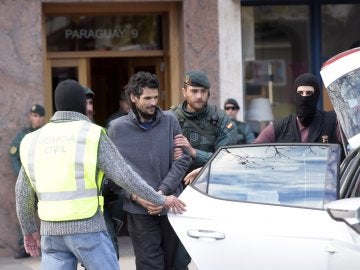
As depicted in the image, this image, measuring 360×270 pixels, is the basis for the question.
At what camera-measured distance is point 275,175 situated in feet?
16.2

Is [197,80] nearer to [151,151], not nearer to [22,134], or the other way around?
[151,151]

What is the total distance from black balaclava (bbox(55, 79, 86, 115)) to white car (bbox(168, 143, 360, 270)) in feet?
2.73

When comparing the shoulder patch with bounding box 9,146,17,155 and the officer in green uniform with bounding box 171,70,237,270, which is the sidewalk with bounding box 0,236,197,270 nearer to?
the shoulder patch with bounding box 9,146,17,155

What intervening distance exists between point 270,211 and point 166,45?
21.3 ft

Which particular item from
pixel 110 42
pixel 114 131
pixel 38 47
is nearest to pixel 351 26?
pixel 110 42

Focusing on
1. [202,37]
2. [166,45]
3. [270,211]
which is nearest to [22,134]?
[166,45]

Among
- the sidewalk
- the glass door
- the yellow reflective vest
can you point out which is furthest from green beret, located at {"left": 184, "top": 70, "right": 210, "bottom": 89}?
the glass door

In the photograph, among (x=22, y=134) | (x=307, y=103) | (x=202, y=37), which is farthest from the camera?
(x=202, y=37)

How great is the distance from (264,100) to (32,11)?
3132 millimetres

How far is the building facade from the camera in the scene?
32.8 feet

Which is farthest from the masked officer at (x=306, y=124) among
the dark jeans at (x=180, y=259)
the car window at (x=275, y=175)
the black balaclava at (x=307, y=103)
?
the car window at (x=275, y=175)

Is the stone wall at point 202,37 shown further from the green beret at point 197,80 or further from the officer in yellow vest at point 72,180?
the officer in yellow vest at point 72,180

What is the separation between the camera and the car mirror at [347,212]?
3.94m

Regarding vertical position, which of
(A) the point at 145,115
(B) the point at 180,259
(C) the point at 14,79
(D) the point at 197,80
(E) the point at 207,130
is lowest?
(B) the point at 180,259
